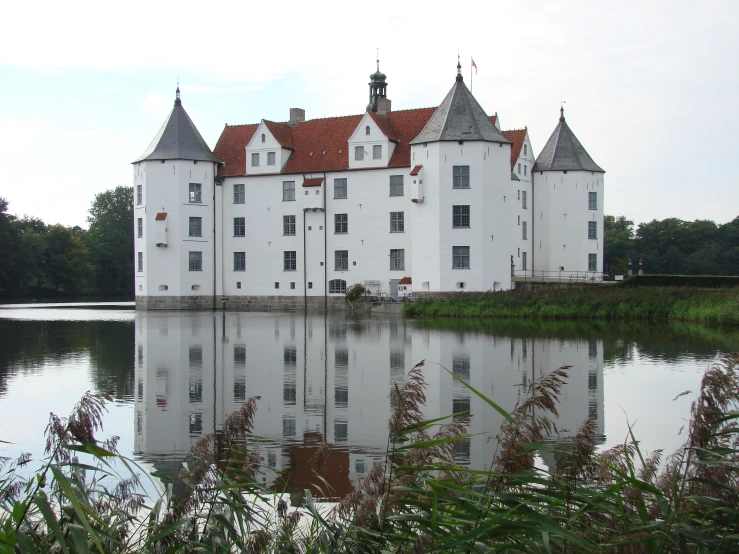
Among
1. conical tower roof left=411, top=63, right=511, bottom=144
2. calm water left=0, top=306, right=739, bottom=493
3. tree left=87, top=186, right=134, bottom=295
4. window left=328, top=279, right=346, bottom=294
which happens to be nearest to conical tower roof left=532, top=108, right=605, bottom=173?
conical tower roof left=411, top=63, right=511, bottom=144

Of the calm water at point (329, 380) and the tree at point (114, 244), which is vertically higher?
the tree at point (114, 244)

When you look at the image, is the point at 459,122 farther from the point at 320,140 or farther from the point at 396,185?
the point at 320,140

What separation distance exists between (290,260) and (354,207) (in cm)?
522

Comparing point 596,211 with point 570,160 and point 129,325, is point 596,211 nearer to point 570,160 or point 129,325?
point 570,160

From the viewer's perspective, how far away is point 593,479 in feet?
13.5

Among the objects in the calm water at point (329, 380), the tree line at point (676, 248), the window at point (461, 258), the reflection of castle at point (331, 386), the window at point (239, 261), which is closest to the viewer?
the reflection of castle at point (331, 386)

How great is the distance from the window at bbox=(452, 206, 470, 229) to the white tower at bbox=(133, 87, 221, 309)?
15.6 metres

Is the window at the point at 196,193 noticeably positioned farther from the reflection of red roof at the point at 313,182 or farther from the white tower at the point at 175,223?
the reflection of red roof at the point at 313,182

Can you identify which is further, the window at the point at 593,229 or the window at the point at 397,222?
the window at the point at 593,229

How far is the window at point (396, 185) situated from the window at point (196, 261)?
12.4 meters

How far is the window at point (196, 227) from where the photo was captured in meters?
46.1

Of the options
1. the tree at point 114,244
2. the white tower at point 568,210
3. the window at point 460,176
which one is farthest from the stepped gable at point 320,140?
the tree at point 114,244

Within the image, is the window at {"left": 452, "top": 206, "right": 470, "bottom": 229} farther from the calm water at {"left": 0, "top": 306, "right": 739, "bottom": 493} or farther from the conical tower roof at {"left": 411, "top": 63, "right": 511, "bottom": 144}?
the calm water at {"left": 0, "top": 306, "right": 739, "bottom": 493}

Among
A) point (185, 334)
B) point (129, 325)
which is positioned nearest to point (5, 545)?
point (185, 334)
